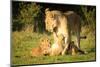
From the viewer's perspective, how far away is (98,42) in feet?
9.51

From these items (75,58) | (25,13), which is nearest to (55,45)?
(75,58)

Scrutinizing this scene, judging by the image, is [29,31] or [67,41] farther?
[67,41]

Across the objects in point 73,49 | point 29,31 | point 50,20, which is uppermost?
point 50,20

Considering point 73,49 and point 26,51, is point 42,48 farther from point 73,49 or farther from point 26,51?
point 73,49

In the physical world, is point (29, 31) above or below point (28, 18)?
below

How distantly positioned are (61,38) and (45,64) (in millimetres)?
362

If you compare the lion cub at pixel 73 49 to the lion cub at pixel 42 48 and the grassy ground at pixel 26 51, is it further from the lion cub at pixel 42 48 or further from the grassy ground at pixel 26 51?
the lion cub at pixel 42 48

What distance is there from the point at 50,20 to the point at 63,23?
17 cm

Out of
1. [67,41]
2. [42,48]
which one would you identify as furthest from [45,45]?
[67,41]

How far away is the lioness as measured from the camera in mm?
2645

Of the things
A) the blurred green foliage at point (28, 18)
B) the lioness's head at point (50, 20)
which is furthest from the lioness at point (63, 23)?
the blurred green foliage at point (28, 18)

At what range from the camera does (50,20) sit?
2.64 meters

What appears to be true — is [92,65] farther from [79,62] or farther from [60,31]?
[60,31]

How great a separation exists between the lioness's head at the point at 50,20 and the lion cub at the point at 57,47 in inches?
5.9
